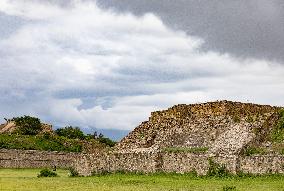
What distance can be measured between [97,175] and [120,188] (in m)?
13.4

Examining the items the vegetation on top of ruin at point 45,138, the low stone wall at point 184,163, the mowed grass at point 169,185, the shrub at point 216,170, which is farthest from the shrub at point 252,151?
the vegetation on top of ruin at point 45,138

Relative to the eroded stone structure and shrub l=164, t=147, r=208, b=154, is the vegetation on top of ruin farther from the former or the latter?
shrub l=164, t=147, r=208, b=154

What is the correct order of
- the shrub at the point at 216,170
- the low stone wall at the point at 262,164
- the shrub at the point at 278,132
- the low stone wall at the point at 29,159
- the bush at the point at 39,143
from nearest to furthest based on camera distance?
the low stone wall at the point at 262,164, the shrub at the point at 216,170, the shrub at the point at 278,132, the low stone wall at the point at 29,159, the bush at the point at 39,143

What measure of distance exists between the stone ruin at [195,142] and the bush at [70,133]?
102ft

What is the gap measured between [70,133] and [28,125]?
23.5 ft

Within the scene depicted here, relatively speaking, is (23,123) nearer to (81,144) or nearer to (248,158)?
(81,144)

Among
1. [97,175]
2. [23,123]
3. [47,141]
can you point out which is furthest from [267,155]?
[23,123]

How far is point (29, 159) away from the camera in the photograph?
64.9 m

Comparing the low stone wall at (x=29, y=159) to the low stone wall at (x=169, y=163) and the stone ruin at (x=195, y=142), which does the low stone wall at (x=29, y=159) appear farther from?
the low stone wall at (x=169, y=163)

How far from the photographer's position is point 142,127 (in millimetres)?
51625

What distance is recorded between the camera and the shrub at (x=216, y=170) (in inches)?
1516

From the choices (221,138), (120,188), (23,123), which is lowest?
Result: (120,188)

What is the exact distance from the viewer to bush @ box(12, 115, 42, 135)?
7538 centimetres

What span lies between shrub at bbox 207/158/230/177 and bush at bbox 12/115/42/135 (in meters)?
39.7
